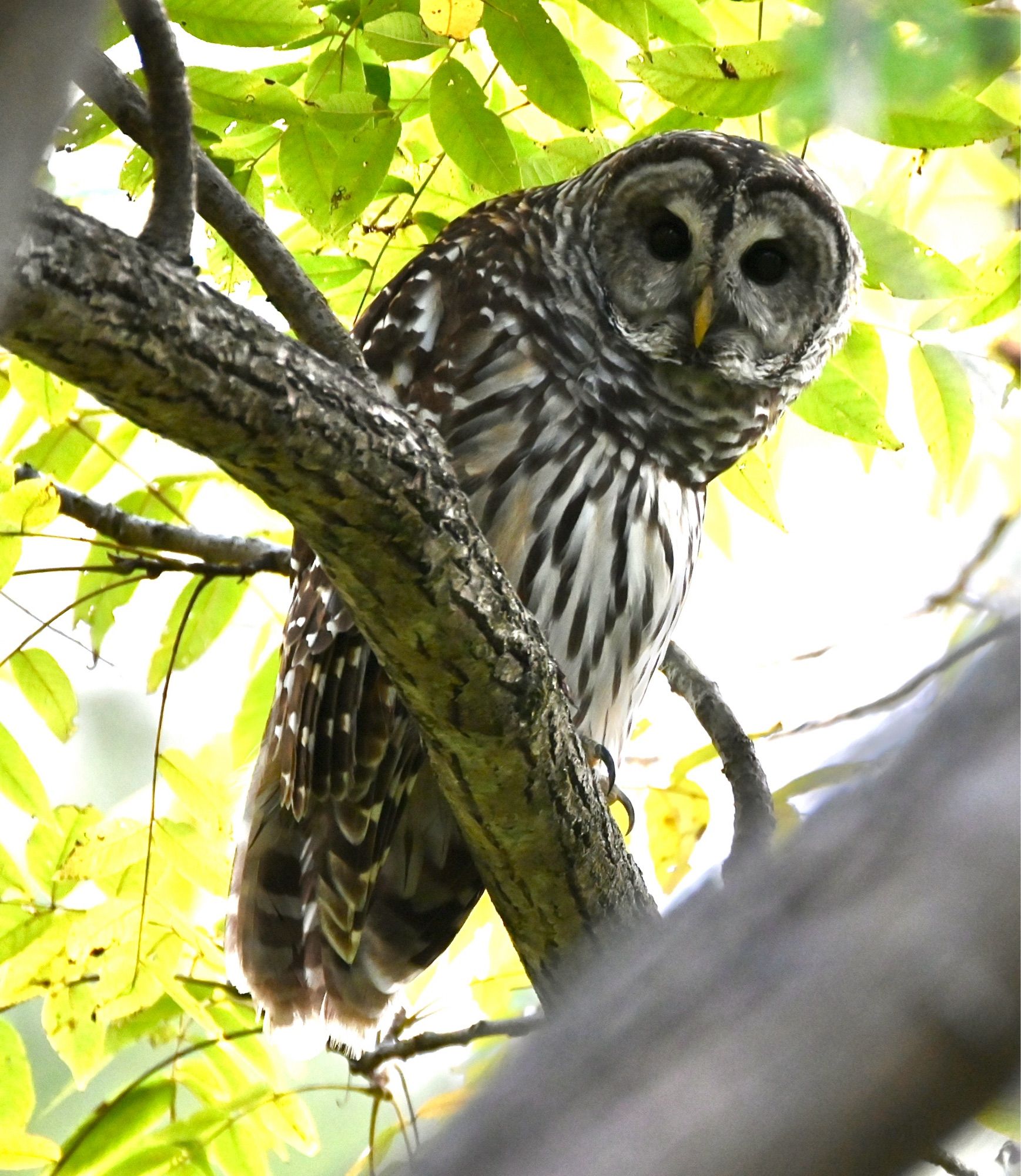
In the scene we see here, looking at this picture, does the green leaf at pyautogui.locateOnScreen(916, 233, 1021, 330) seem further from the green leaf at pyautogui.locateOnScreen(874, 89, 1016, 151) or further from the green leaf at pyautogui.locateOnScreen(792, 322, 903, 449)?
the green leaf at pyautogui.locateOnScreen(874, 89, 1016, 151)

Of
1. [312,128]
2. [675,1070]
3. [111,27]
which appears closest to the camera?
[675,1070]

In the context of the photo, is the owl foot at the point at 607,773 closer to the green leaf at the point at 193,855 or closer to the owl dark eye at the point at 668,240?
the green leaf at the point at 193,855

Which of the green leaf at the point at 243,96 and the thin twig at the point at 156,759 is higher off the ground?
the green leaf at the point at 243,96

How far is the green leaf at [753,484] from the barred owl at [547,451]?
0.10 feet

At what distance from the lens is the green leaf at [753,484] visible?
8.43 ft

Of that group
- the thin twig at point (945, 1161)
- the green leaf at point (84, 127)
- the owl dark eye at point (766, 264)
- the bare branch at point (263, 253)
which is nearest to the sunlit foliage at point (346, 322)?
the green leaf at point (84, 127)

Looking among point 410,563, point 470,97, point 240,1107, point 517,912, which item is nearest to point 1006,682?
point 410,563

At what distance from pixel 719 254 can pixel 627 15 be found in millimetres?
720

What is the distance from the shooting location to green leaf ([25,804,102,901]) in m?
2.26

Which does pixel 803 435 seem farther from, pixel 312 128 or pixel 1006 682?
pixel 1006 682

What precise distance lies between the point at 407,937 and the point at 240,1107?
0.46 meters

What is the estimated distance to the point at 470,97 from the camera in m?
2.05

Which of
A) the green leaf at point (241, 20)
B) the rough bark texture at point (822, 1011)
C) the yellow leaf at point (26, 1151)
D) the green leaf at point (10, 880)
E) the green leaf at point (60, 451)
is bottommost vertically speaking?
the rough bark texture at point (822, 1011)

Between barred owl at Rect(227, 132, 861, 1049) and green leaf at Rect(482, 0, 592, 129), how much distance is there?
0.43 m
